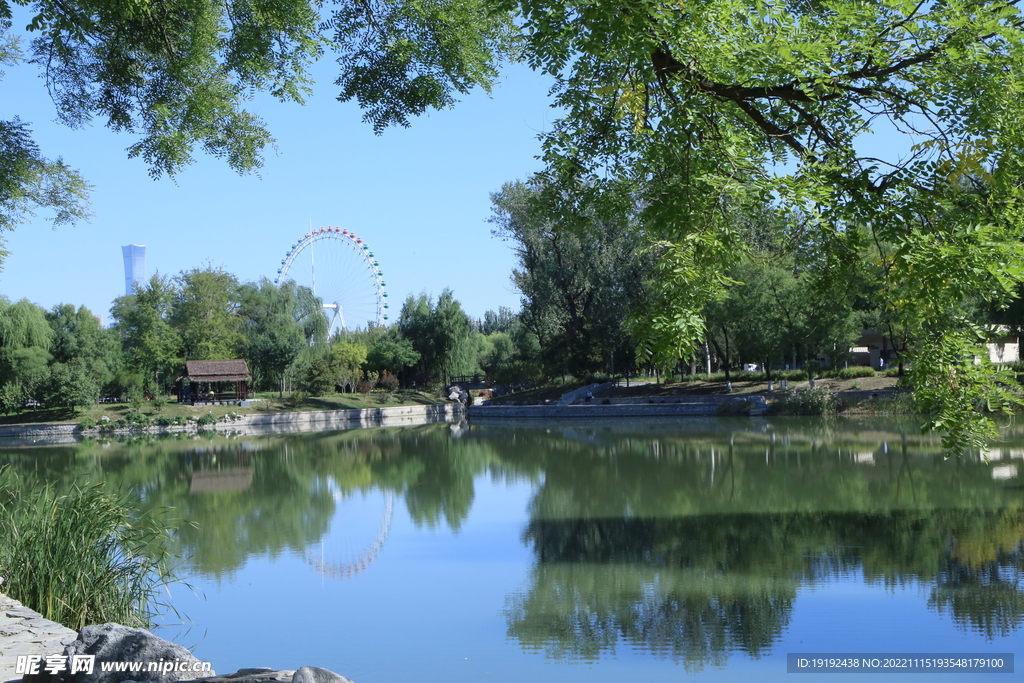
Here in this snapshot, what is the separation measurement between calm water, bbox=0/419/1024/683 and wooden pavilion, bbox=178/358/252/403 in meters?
21.5

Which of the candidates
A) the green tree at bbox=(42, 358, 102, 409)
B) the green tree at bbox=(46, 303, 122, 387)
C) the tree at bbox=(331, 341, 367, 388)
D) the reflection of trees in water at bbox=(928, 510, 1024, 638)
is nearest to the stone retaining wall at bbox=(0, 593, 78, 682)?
the reflection of trees in water at bbox=(928, 510, 1024, 638)

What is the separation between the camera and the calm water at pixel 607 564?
605 centimetres

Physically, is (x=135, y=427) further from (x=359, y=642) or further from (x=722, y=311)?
(x=359, y=642)

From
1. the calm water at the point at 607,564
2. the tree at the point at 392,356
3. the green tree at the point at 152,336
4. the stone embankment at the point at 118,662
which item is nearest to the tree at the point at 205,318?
the green tree at the point at 152,336

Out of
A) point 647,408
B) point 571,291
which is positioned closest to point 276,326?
point 571,291

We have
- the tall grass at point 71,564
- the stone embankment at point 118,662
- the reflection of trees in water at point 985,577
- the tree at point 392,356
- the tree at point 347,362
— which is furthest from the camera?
the tree at point 392,356

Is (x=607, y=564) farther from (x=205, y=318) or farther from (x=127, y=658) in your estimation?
(x=205, y=318)

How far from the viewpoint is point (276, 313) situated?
50.2m

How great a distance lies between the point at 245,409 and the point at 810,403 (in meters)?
23.3

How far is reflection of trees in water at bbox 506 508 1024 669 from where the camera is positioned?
6309 millimetres

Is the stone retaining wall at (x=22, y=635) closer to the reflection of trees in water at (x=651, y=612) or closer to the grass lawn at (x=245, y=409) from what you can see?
the reflection of trees in water at (x=651, y=612)

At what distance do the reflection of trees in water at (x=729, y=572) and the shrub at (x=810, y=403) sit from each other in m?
16.9

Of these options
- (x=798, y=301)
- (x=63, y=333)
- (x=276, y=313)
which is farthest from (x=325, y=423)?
(x=798, y=301)

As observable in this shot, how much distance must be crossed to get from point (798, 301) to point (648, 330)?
2641cm
